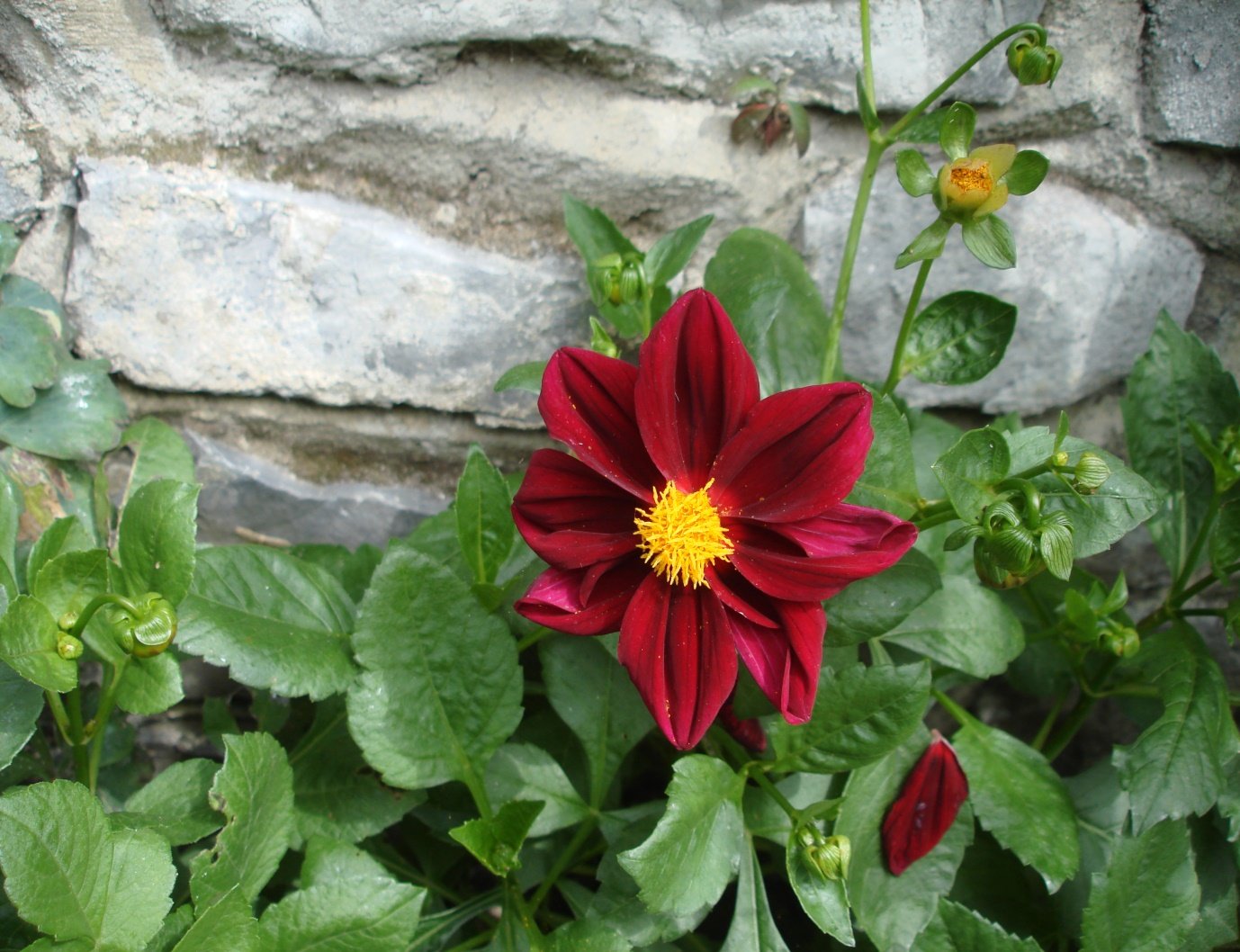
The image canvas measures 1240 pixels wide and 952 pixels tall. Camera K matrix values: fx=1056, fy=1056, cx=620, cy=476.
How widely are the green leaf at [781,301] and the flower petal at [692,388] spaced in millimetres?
202

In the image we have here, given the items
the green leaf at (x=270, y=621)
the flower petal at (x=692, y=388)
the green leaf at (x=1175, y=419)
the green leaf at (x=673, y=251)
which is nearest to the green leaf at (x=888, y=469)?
the flower petal at (x=692, y=388)

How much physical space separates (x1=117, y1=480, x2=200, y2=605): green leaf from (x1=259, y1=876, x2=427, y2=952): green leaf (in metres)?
0.30

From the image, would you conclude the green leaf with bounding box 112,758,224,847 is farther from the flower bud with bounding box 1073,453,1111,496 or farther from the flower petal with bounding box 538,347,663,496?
the flower bud with bounding box 1073,453,1111,496

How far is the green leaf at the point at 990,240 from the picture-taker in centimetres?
98

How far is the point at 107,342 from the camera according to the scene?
1.15 metres

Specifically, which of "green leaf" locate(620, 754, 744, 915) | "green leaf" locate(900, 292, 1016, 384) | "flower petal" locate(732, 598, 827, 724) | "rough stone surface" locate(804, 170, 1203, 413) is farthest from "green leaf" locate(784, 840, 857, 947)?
"rough stone surface" locate(804, 170, 1203, 413)

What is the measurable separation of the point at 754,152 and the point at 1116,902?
34.7 inches

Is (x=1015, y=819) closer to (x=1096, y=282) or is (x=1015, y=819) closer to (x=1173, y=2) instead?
(x=1096, y=282)

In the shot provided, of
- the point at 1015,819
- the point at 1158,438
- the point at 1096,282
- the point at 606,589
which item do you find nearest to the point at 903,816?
the point at 1015,819

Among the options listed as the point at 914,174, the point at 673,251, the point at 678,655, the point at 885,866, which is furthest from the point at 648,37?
the point at 885,866

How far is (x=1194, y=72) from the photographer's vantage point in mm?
1194

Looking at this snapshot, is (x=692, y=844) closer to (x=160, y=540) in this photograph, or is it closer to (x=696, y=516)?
(x=696, y=516)

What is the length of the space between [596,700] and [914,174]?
62cm

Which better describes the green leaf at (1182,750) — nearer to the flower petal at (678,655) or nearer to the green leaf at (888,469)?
the green leaf at (888,469)
